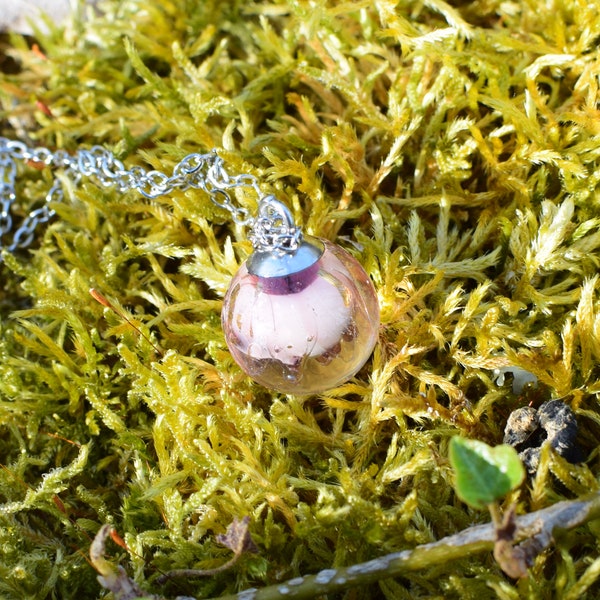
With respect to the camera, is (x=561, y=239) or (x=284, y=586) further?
(x=561, y=239)

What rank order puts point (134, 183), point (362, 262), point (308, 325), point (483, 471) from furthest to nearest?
1. point (134, 183)
2. point (362, 262)
3. point (308, 325)
4. point (483, 471)

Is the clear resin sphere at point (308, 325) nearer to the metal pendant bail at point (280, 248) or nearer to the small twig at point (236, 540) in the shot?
the metal pendant bail at point (280, 248)

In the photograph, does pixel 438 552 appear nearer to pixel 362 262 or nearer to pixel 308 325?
pixel 308 325

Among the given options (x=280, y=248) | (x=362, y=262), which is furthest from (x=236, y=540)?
(x=362, y=262)

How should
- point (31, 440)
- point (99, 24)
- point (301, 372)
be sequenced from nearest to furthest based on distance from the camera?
point (301, 372) < point (31, 440) < point (99, 24)

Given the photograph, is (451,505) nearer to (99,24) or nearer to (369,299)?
(369,299)

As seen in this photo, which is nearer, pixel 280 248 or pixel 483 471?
pixel 483 471

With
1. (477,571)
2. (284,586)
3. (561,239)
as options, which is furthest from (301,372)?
(561,239)

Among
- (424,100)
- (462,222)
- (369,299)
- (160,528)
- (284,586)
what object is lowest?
(160,528)
